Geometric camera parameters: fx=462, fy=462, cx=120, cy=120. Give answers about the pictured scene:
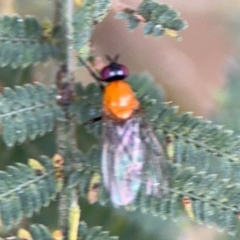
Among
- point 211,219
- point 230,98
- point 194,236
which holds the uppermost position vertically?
point 230,98

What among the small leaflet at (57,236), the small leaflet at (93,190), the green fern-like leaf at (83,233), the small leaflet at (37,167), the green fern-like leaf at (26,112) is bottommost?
the small leaflet at (57,236)

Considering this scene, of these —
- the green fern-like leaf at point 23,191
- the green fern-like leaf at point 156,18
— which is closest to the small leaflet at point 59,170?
the green fern-like leaf at point 23,191

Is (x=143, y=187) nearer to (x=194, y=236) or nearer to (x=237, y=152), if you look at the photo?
(x=237, y=152)

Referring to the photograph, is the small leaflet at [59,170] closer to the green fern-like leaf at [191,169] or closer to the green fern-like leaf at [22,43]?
the green fern-like leaf at [191,169]

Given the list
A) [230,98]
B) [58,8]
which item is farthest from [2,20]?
[230,98]

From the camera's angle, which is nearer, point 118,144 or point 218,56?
point 118,144

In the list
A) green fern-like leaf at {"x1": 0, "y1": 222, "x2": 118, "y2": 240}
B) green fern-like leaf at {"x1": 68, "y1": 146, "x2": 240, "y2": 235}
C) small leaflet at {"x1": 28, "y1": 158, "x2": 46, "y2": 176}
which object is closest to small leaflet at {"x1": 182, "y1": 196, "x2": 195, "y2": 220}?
green fern-like leaf at {"x1": 68, "y1": 146, "x2": 240, "y2": 235}

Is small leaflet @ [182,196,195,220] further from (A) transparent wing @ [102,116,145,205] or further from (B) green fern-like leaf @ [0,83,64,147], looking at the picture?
(B) green fern-like leaf @ [0,83,64,147]
